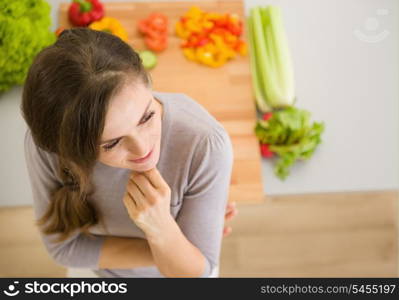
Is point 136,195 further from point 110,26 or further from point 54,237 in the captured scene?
point 110,26

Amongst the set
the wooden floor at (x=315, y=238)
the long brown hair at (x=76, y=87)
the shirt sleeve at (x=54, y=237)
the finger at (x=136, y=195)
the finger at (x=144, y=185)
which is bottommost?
the wooden floor at (x=315, y=238)

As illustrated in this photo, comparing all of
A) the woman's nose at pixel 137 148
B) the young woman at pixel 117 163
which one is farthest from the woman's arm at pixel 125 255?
the woman's nose at pixel 137 148

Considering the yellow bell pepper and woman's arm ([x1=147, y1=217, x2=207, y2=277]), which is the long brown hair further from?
the yellow bell pepper

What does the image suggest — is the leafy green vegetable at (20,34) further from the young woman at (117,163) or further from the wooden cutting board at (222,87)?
the young woman at (117,163)

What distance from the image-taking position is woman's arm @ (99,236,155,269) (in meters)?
0.99

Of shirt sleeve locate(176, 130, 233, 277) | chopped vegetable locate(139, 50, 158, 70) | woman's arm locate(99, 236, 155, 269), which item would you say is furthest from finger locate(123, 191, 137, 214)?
chopped vegetable locate(139, 50, 158, 70)

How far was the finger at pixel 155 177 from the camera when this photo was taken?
0.75 m

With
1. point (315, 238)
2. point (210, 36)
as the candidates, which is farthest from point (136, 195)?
point (315, 238)

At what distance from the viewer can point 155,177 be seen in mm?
753

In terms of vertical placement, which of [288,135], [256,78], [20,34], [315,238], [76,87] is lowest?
[315,238]

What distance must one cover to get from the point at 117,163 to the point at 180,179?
0.53 ft

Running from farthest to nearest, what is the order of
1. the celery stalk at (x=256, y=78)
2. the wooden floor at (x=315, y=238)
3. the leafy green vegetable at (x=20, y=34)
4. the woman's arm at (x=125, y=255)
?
the wooden floor at (x=315, y=238) < the celery stalk at (x=256, y=78) < the leafy green vegetable at (x=20, y=34) < the woman's arm at (x=125, y=255)

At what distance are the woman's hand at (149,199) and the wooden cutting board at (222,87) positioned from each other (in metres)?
0.64

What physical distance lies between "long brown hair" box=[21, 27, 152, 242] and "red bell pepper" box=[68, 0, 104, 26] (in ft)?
3.12
